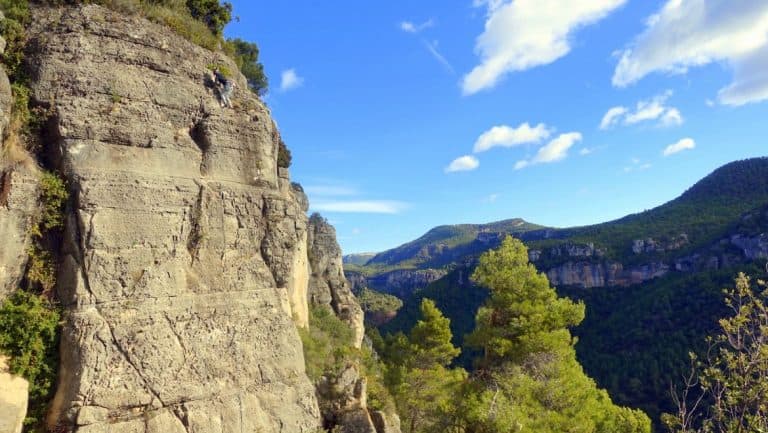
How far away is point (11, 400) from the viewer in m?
8.87

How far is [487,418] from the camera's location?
13.7m

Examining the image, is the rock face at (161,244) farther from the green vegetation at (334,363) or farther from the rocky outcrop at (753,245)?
the rocky outcrop at (753,245)

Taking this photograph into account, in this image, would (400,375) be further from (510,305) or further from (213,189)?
(213,189)

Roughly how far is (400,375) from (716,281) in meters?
79.8

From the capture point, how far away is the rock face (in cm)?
973

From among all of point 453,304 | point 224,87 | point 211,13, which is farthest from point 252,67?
point 453,304

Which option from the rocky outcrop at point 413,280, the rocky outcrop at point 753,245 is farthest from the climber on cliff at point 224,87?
the rocky outcrop at point 413,280

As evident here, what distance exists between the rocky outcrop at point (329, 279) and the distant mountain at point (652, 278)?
39.7m

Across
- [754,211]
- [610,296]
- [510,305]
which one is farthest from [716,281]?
[510,305]

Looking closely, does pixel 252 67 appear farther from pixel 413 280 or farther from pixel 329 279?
pixel 413 280

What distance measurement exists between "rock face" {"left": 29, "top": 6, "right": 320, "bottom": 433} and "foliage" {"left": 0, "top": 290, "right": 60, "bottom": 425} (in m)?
0.29

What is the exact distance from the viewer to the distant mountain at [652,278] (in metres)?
69.2

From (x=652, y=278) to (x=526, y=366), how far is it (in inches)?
4228

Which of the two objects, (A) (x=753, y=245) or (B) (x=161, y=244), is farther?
(A) (x=753, y=245)
